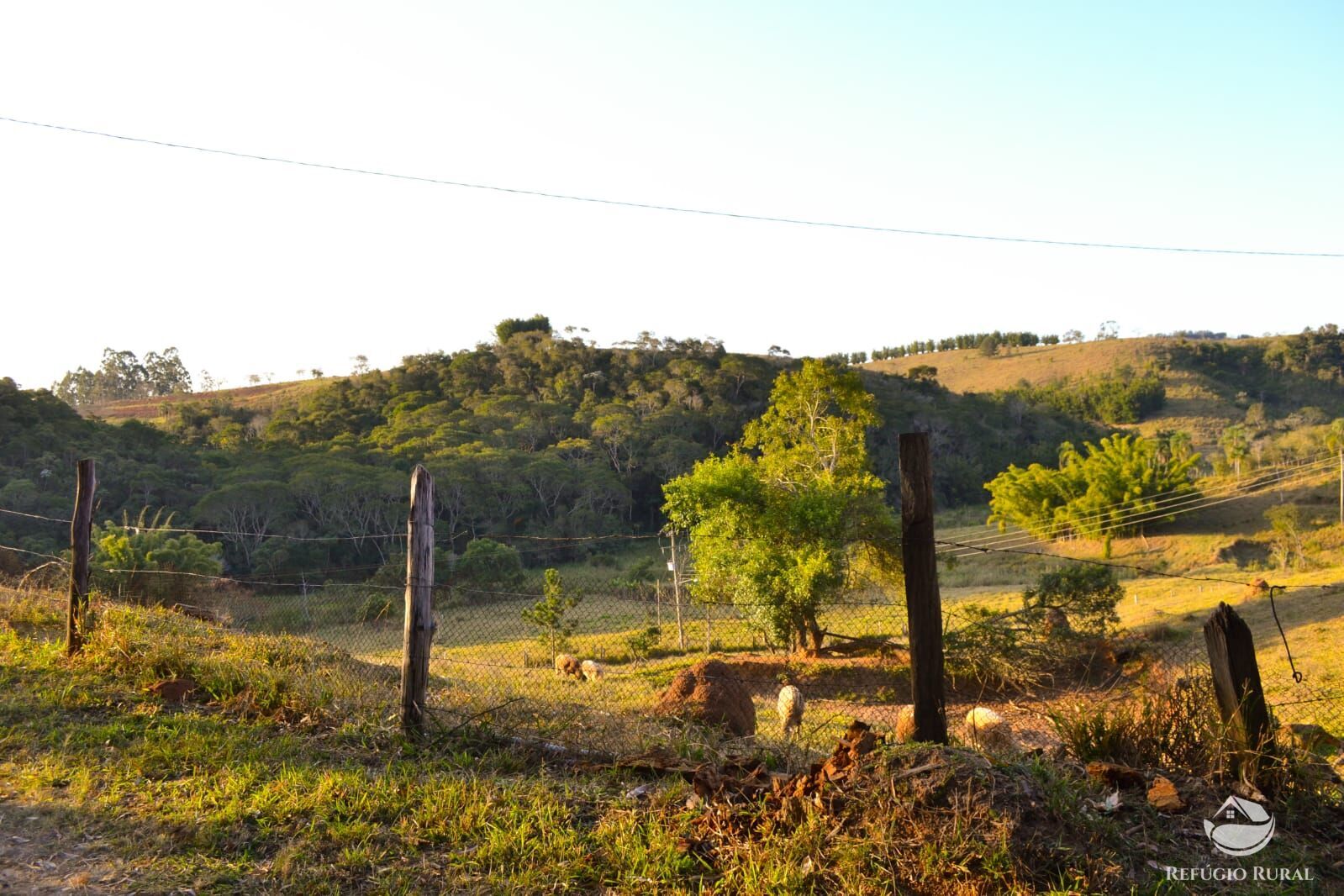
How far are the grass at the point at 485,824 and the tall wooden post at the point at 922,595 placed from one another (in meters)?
0.55

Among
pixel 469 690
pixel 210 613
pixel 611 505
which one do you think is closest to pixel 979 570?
pixel 611 505

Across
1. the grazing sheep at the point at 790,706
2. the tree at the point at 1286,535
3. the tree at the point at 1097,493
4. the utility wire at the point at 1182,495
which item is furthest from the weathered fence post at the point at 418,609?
the tree at the point at 1097,493

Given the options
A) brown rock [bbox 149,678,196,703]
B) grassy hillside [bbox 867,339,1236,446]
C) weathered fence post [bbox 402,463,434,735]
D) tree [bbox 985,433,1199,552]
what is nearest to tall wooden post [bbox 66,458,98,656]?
brown rock [bbox 149,678,196,703]

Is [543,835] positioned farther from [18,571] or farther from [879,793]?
[18,571]

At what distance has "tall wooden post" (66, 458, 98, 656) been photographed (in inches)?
278

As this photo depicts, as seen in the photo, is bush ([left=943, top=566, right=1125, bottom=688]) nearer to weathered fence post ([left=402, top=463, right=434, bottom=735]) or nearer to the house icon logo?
the house icon logo

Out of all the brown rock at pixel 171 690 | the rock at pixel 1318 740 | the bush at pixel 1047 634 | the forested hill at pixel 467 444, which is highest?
the forested hill at pixel 467 444

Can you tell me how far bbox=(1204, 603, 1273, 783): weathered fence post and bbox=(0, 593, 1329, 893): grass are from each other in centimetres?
43

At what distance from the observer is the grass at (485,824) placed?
333 cm

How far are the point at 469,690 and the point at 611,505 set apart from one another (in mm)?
38520

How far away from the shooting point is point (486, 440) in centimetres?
4791

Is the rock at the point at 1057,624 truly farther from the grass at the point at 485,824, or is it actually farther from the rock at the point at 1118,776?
the grass at the point at 485,824

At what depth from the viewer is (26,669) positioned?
259 inches

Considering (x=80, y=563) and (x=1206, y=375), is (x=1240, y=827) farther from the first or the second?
(x=1206, y=375)
